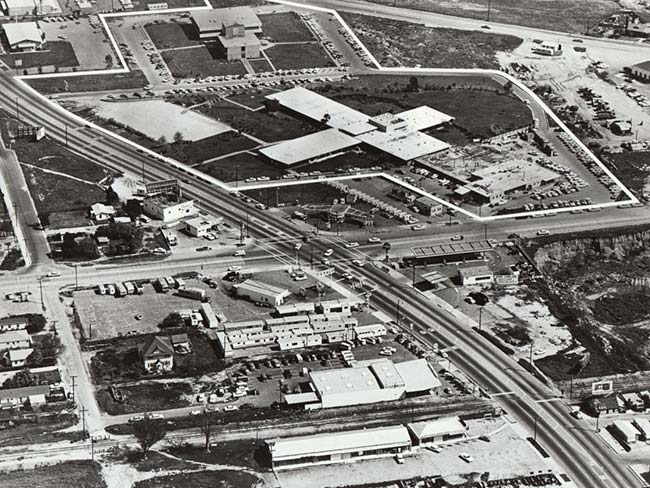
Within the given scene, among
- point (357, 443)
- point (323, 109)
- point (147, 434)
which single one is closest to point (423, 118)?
point (323, 109)

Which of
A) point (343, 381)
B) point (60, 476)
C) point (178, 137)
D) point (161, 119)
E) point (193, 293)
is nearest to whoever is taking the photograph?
point (60, 476)

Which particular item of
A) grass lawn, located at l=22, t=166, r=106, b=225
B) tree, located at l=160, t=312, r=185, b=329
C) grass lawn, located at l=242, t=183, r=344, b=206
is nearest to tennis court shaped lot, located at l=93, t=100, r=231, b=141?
grass lawn, located at l=22, t=166, r=106, b=225

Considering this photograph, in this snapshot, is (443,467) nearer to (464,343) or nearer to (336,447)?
(336,447)

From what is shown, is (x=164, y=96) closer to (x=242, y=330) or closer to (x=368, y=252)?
(x=368, y=252)

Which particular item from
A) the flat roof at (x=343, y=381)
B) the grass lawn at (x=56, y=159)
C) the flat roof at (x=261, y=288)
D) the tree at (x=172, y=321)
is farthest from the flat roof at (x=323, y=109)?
the flat roof at (x=343, y=381)

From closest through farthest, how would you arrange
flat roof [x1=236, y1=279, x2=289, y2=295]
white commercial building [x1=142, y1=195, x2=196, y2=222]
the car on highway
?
the car on highway
flat roof [x1=236, y1=279, x2=289, y2=295]
white commercial building [x1=142, y1=195, x2=196, y2=222]

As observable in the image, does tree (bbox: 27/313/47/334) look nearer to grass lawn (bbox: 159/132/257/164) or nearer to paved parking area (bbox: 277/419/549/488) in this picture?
paved parking area (bbox: 277/419/549/488)
